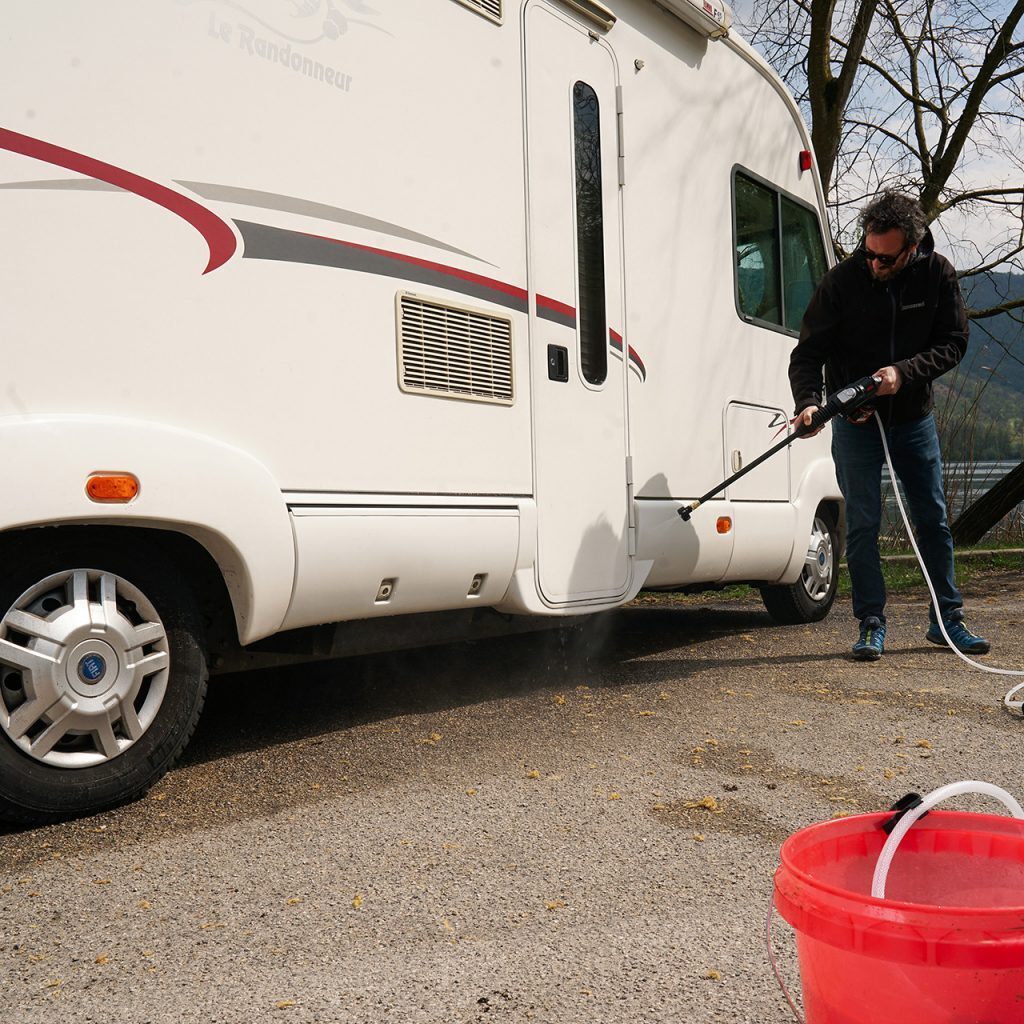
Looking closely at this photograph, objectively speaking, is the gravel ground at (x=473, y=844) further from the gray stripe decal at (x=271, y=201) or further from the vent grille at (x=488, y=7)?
the vent grille at (x=488, y=7)

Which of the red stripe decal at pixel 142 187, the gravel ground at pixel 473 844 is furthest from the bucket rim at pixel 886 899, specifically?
the red stripe decal at pixel 142 187

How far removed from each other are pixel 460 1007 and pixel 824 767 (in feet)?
5.89

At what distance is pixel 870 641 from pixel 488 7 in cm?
317

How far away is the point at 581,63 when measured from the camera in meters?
4.58

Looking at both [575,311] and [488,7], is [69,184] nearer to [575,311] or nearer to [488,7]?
[488,7]

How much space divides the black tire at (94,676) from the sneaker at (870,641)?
315cm

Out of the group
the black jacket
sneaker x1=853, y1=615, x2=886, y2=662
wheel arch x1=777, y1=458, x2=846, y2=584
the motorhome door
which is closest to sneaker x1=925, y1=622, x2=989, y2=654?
sneaker x1=853, y1=615, x2=886, y2=662

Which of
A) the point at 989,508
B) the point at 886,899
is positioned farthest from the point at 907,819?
the point at 989,508

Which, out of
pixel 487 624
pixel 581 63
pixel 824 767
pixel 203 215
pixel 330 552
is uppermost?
pixel 581 63

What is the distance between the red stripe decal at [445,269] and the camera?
350 cm

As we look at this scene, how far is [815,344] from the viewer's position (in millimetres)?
5277

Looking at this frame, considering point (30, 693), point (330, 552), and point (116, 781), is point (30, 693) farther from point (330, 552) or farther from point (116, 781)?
point (330, 552)

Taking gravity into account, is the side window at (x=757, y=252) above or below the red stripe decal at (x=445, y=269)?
above

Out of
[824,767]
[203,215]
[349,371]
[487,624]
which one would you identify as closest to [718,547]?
[487,624]
